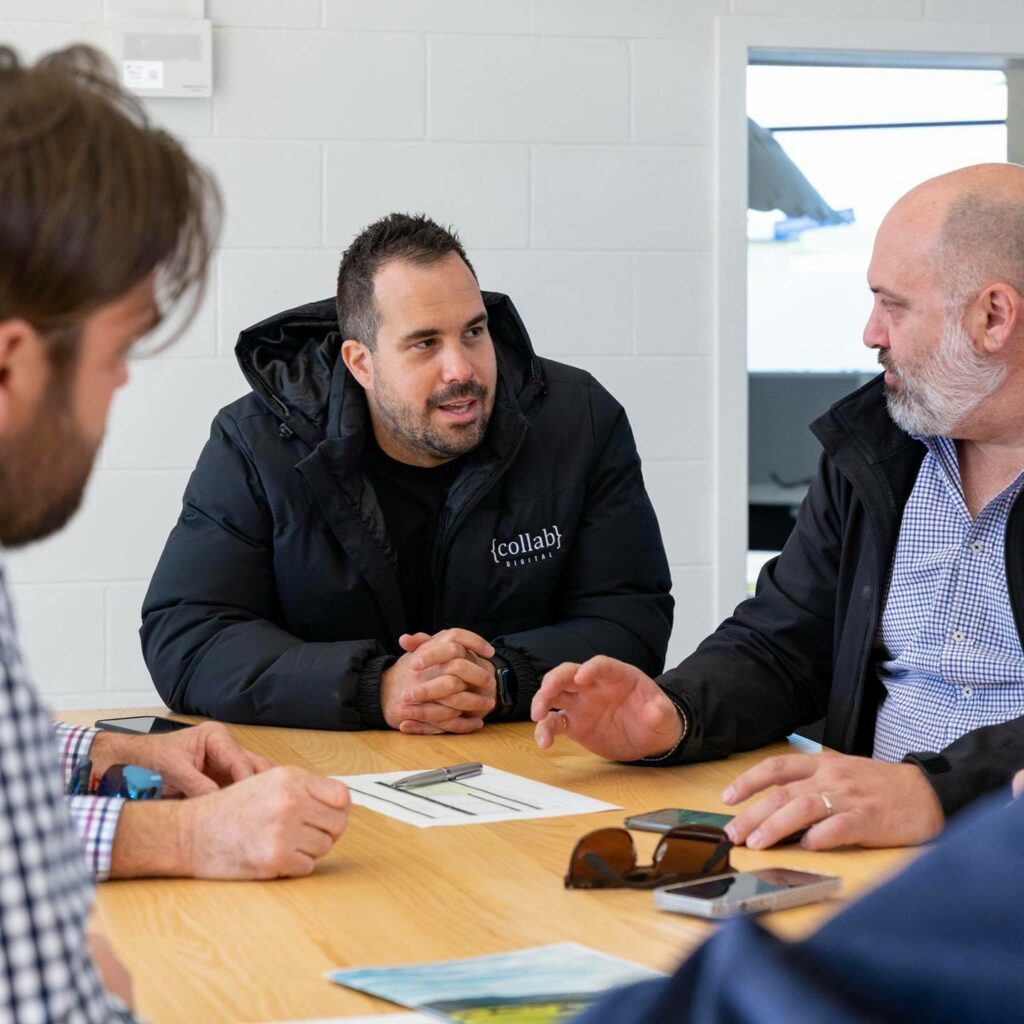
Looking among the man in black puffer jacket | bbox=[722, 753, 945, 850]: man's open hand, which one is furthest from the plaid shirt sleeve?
the man in black puffer jacket

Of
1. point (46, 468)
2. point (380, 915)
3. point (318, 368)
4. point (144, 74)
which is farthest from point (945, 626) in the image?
point (144, 74)

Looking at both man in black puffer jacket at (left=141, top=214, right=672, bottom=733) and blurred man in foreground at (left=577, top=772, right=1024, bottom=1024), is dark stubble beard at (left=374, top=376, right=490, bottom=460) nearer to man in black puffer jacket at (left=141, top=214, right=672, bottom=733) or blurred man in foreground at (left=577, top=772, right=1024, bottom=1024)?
man in black puffer jacket at (left=141, top=214, right=672, bottom=733)

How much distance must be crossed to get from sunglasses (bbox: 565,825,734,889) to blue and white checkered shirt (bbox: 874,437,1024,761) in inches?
32.1

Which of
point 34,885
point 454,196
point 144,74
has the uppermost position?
point 144,74

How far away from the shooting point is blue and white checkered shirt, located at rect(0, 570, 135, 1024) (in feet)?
2.17

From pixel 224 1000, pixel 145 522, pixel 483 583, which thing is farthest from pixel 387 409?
pixel 224 1000

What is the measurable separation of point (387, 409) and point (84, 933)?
1.96 metres

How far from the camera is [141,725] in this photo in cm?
208

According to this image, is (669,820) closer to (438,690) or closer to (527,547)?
(438,690)

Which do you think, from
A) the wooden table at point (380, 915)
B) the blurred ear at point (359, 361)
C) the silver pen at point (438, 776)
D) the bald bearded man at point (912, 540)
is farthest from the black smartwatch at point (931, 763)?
the blurred ear at point (359, 361)

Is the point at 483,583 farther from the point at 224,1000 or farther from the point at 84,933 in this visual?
the point at 84,933

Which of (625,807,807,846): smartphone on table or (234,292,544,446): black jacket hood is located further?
(234,292,544,446): black jacket hood

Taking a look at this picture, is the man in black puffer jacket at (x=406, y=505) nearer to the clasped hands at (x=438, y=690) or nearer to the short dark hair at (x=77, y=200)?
the clasped hands at (x=438, y=690)

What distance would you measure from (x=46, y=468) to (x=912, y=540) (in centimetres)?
157
